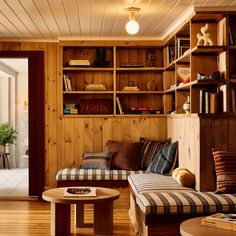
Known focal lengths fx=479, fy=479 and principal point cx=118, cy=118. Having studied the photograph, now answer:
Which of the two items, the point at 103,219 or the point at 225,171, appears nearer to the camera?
the point at 225,171

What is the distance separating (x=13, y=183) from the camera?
8297 mm

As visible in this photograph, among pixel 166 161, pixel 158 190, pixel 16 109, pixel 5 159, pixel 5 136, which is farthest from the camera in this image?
pixel 16 109

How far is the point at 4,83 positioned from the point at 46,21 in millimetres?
6071

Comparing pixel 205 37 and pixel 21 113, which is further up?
pixel 205 37

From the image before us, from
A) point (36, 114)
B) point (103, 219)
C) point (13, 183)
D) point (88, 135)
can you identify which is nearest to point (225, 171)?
point (103, 219)

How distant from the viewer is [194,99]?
201 inches

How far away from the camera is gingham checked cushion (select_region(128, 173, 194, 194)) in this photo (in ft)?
15.0

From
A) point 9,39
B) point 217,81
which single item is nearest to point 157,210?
point 217,81

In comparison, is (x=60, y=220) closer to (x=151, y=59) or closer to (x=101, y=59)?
(x=101, y=59)

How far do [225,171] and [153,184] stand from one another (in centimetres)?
76

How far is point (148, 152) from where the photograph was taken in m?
6.34

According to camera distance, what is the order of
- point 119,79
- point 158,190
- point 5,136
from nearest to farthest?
point 158,190, point 119,79, point 5,136

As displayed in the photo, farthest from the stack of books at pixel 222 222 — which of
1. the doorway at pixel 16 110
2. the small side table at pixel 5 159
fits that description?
the doorway at pixel 16 110

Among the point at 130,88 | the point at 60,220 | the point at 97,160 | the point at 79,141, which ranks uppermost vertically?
the point at 130,88
